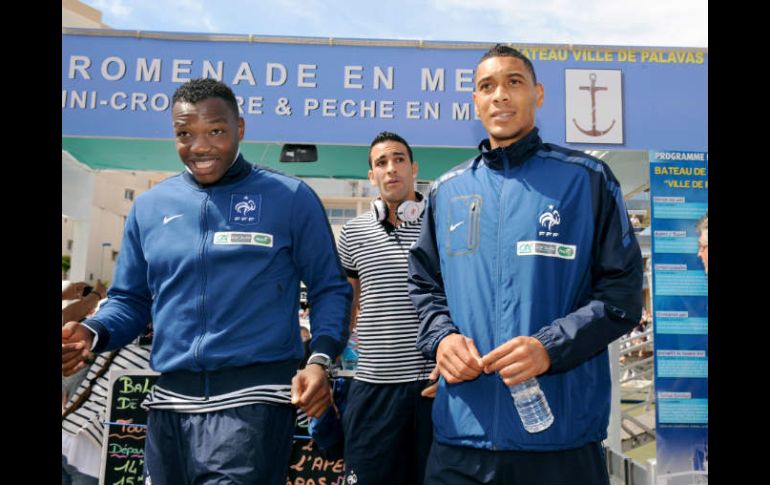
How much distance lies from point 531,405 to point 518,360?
0.17m

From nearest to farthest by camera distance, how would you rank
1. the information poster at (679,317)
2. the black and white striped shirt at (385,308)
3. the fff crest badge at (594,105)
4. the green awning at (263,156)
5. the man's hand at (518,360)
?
the man's hand at (518,360), the black and white striped shirt at (385,308), the information poster at (679,317), the fff crest badge at (594,105), the green awning at (263,156)

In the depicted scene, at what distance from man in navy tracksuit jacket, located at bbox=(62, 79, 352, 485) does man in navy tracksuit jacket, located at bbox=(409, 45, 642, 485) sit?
46 cm

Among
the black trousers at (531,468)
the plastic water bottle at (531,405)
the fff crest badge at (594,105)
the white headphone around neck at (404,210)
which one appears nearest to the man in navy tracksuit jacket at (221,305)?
the black trousers at (531,468)

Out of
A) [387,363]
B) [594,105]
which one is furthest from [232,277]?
[594,105]

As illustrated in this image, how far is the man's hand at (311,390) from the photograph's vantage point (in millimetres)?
2037

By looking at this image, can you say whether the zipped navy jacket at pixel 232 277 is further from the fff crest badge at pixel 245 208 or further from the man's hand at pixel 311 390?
the man's hand at pixel 311 390

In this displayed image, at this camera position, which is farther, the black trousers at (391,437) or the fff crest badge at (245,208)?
the black trousers at (391,437)

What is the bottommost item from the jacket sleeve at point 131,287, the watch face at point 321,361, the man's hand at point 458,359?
the watch face at point 321,361

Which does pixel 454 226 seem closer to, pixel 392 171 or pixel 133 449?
pixel 392 171

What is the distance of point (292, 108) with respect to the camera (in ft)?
18.8

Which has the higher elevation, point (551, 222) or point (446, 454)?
point (551, 222)

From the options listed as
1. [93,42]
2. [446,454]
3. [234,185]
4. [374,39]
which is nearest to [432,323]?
[446,454]
